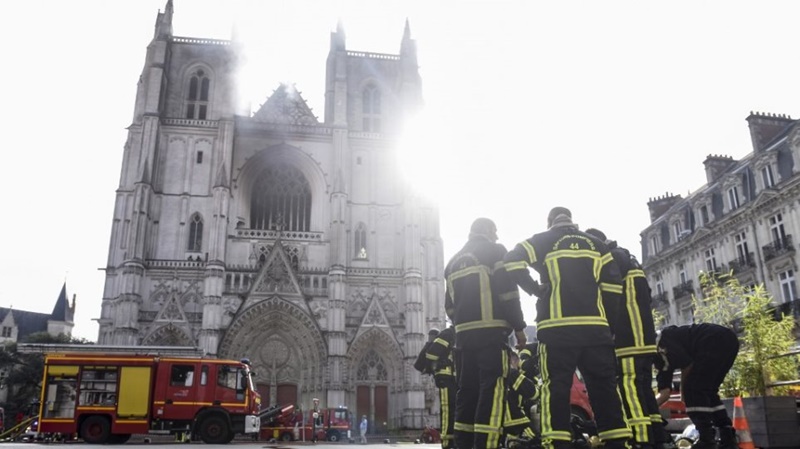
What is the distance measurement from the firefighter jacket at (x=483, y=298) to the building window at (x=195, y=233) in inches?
1172

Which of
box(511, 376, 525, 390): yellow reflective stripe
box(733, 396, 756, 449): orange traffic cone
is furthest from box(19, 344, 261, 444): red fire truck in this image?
box(733, 396, 756, 449): orange traffic cone

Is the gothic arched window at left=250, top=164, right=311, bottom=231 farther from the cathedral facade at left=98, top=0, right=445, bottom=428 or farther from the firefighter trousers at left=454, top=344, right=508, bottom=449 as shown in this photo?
the firefighter trousers at left=454, top=344, right=508, bottom=449

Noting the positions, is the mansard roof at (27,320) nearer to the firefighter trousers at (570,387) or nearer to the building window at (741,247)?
the building window at (741,247)

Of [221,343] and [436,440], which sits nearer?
[436,440]

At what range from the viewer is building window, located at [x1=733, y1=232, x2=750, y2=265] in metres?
25.0

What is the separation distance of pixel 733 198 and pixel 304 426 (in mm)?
20773

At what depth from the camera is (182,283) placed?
32.0 metres

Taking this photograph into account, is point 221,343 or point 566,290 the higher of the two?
point 221,343

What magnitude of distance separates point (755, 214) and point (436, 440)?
16056mm

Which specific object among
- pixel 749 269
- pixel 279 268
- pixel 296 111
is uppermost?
pixel 296 111

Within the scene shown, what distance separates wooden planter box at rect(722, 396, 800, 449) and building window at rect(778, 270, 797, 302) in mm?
18505

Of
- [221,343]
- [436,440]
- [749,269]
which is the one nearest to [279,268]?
[221,343]

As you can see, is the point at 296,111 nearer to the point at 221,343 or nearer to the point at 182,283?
the point at 182,283

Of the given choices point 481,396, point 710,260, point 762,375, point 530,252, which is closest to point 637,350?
point 530,252
